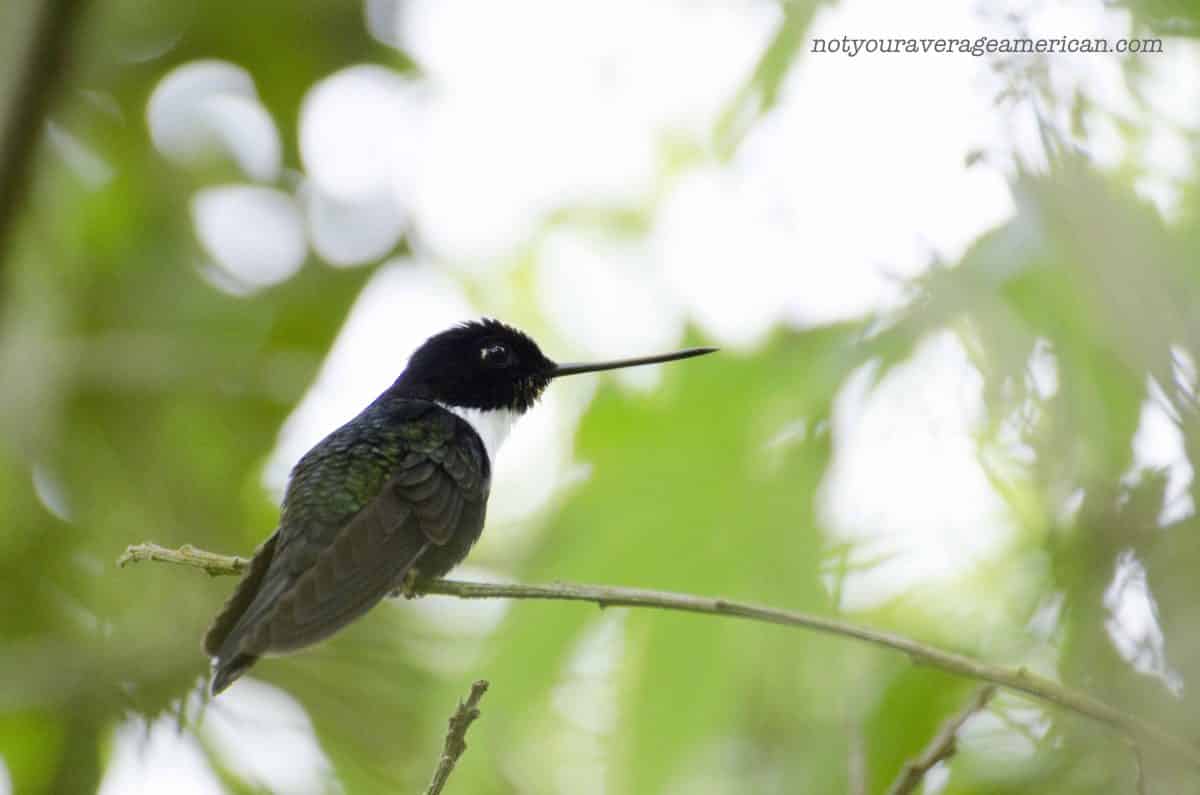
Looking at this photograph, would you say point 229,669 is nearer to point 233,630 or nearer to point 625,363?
point 233,630

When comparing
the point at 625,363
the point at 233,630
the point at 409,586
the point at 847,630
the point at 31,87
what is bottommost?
the point at 409,586

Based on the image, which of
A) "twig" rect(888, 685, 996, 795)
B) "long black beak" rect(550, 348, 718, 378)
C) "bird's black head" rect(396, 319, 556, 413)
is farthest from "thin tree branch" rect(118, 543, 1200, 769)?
"bird's black head" rect(396, 319, 556, 413)

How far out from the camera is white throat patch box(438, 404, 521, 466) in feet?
13.7

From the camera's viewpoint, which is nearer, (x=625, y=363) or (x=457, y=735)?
(x=457, y=735)

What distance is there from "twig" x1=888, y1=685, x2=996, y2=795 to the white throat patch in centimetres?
207

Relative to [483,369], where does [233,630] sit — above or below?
above

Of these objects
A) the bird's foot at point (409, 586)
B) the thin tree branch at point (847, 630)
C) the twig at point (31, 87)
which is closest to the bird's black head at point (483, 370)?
the bird's foot at point (409, 586)

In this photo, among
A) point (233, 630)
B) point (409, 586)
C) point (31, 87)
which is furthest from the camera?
point (409, 586)

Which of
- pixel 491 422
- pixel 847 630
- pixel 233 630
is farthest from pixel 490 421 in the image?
pixel 847 630

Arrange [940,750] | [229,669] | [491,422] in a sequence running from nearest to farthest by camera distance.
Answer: [940,750]
[229,669]
[491,422]

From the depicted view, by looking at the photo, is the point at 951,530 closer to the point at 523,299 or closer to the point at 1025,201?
the point at 1025,201

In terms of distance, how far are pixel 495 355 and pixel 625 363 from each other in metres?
1.07

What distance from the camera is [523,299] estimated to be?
6.00 metres

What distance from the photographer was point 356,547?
3029mm
